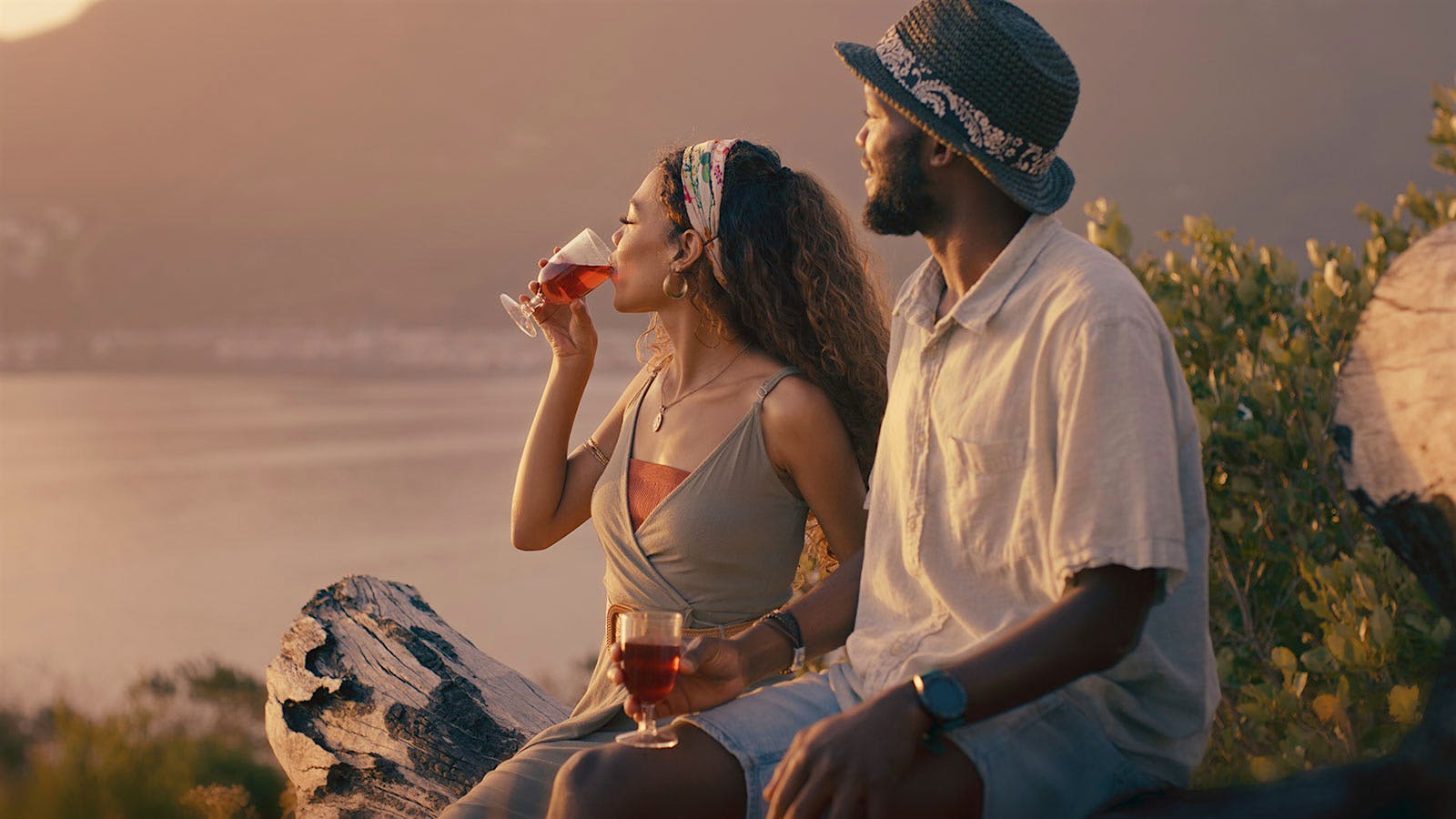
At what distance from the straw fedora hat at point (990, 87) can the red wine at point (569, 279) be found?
1357 millimetres

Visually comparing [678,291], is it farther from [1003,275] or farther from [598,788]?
[598,788]

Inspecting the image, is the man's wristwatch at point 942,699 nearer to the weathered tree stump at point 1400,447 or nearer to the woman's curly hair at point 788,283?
the weathered tree stump at point 1400,447

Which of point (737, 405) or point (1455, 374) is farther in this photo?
point (737, 405)

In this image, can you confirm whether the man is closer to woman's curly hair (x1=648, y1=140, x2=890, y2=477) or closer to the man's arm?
the man's arm

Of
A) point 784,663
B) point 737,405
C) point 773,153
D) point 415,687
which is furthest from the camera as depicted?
point 415,687

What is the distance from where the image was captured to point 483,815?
264 cm

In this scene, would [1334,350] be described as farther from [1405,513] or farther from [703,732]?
[703,732]

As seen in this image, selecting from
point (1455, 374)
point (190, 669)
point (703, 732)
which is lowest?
point (190, 669)

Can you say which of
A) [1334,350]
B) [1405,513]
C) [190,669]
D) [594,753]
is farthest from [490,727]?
[190,669]

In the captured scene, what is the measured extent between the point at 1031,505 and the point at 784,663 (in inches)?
31.1

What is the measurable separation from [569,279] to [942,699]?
1.91 m

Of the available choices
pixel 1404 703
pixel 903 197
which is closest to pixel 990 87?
pixel 903 197

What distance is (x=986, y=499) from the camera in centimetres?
205

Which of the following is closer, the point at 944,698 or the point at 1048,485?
the point at 944,698
